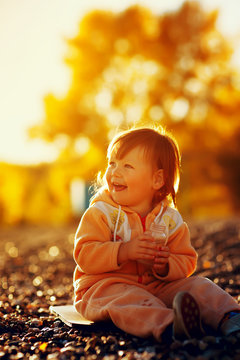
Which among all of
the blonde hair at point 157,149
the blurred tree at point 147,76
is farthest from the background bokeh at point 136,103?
the blonde hair at point 157,149

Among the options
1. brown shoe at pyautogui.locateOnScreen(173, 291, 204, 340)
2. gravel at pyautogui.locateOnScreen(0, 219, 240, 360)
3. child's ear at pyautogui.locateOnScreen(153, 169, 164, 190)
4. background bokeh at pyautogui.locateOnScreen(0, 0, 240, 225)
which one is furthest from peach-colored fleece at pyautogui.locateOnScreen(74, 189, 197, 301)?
background bokeh at pyautogui.locateOnScreen(0, 0, 240, 225)

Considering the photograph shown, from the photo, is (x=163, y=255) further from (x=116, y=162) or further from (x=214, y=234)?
(x=214, y=234)

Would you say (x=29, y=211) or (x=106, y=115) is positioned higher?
(x=106, y=115)

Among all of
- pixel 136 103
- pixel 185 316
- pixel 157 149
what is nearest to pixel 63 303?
pixel 157 149

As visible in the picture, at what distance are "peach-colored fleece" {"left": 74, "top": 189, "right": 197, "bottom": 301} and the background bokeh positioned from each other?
13.5 meters

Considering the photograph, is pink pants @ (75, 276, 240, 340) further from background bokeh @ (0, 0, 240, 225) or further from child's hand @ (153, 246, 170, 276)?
background bokeh @ (0, 0, 240, 225)

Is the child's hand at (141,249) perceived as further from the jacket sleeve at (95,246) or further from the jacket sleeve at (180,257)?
the jacket sleeve at (180,257)

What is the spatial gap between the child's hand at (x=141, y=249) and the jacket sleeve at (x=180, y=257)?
0.21 meters

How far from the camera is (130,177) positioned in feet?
9.95

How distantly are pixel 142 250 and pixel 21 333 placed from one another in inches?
43.9

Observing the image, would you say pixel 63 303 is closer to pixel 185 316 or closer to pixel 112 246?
pixel 112 246

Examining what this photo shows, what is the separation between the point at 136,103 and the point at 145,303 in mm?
15791

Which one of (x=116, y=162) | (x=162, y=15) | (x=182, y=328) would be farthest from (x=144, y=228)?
(x=162, y=15)

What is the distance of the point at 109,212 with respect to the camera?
9.81 ft
